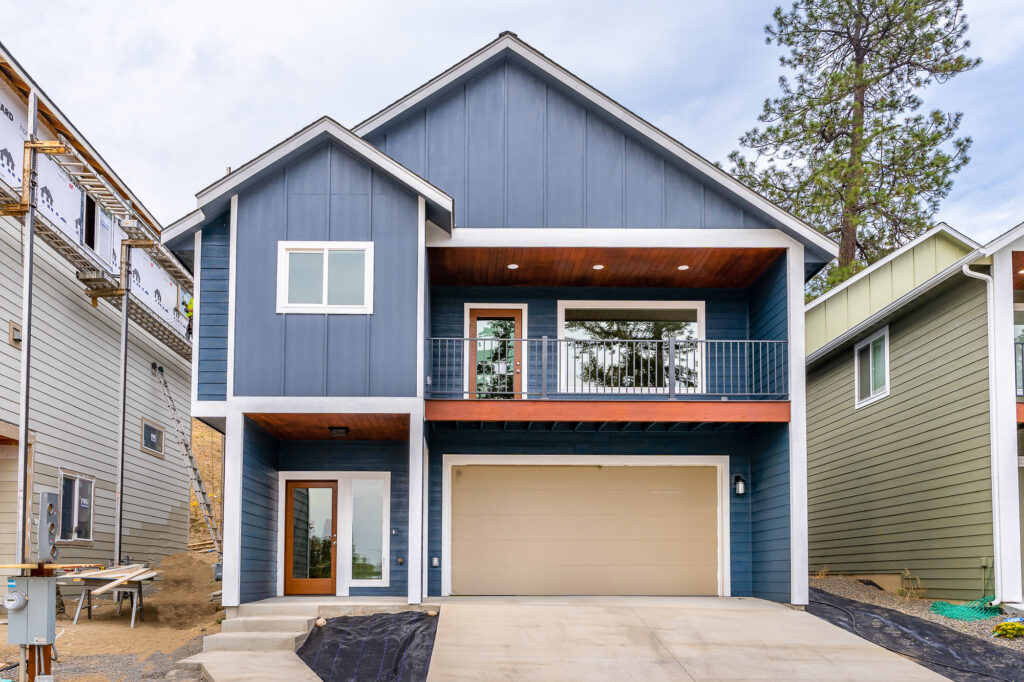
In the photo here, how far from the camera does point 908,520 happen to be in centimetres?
1490

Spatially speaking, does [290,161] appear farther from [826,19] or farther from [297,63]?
[297,63]

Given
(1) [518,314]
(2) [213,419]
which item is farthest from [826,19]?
(2) [213,419]

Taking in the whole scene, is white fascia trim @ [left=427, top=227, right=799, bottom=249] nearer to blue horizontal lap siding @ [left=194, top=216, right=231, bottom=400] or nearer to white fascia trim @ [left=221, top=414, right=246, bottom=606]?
blue horizontal lap siding @ [left=194, top=216, right=231, bottom=400]

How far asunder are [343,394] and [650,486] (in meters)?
5.22

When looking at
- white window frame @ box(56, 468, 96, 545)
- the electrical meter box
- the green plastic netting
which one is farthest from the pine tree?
the electrical meter box

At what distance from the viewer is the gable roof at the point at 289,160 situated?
509 inches

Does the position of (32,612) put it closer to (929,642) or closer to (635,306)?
(929,642)

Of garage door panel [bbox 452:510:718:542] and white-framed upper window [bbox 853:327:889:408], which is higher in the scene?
white-framed upper window [bbox 853:327:889:408]

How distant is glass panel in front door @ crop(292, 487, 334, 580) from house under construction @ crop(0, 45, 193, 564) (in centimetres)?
310

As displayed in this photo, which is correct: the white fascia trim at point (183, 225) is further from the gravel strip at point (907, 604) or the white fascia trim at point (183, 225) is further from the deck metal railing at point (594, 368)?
the gravel strip at point (907, 604)

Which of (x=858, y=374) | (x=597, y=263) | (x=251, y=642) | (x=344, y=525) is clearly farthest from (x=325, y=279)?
(x=858, y=374)

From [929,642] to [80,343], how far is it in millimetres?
13225

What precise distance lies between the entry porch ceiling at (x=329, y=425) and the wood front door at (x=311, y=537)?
0.82 meters

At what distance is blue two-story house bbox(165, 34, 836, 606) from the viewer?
13.0 m
